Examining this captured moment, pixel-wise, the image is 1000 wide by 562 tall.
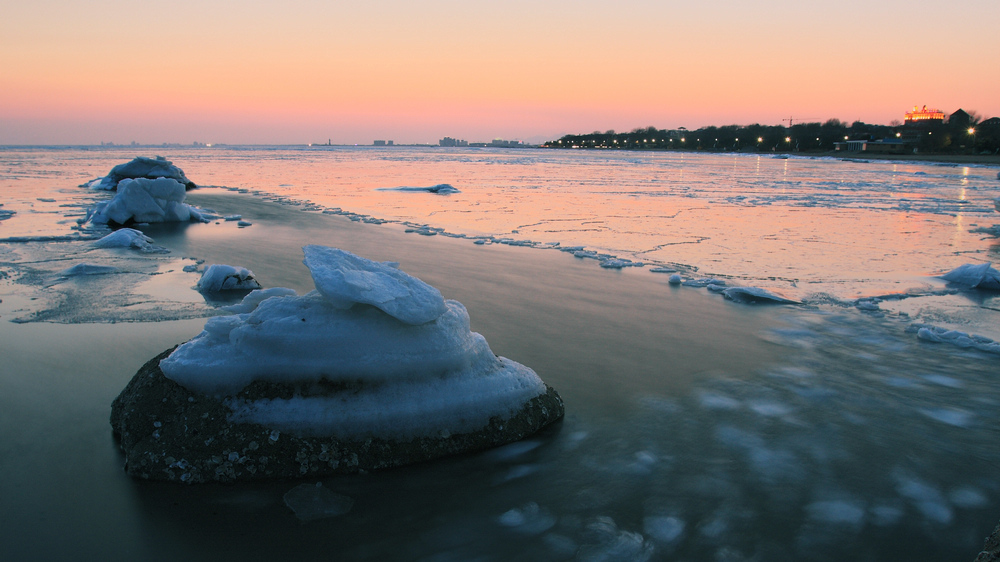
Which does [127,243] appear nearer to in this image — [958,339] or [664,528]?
[664,528]

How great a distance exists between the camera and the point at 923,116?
123125mm

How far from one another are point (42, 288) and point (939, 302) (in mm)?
10191

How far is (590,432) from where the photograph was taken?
12.0 ft

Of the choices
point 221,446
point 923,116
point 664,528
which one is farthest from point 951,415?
point 923,116

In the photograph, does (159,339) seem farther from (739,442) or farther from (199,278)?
(739,442)

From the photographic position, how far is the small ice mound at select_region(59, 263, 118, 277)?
24.3 ft

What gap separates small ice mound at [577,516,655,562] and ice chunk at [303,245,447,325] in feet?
4.83

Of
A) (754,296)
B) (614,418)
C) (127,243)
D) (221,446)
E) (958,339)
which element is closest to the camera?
(221,446)

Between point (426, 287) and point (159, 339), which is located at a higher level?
point (426, 287)

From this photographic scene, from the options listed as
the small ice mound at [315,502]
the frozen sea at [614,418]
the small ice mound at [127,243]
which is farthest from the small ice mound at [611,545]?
the small ice mound at [127,243]

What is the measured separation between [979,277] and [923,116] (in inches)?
5768

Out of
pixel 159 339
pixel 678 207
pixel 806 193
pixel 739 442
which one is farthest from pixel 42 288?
pixel 806 193

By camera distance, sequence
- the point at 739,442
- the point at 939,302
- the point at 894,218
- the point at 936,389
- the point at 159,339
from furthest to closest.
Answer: the point at 894,218 → the point at 939,302 → the point at 159,339 → the point at 936,389 → the point at 739,442

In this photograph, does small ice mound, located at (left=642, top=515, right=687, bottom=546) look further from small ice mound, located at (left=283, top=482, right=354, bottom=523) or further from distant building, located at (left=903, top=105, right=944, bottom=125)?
distant building, located at (left=903, top=105, right=944, bottom=125)
